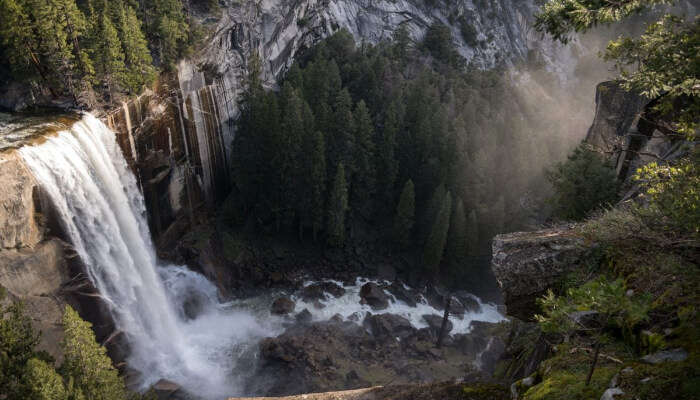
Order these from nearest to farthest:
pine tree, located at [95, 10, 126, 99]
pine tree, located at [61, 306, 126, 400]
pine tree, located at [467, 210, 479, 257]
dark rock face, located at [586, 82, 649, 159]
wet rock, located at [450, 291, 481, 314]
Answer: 1. pine tree, located at [61, 306, 126, 400]
2. dark rock face, located at [586, 82, 649, 159]
3. pine tree, located at [95, 10, 126, 99]
4. wet rock, located at [450, 291, 481, 314]
5. pine tree, located at [467, 210, 479, 257]

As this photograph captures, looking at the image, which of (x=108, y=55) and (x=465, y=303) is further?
(x=465, y=303)

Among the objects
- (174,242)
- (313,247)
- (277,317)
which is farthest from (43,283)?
(313,247)

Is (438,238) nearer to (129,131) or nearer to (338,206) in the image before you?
(338,206)

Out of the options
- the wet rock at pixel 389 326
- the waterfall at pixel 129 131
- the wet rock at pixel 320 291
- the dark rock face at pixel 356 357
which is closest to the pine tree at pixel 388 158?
the wet rock at pixel 320 291

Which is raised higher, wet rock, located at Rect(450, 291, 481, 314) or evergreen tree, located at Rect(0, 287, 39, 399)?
evergreen tree, located at Rect(0, 287, 39, 399)

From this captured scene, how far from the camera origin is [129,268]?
24.2 m

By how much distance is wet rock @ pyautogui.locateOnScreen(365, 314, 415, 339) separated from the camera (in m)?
30.2

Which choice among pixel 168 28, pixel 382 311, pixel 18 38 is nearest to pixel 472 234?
pixel 382 311

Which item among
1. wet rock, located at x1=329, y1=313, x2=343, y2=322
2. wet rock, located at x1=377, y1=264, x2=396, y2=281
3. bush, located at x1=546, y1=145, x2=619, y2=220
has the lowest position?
wet rock, located at x1=329, y1=313, x2=343, y2=322

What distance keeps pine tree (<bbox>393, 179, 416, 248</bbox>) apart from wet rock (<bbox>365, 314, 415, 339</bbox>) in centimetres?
780

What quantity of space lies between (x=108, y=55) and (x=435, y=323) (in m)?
28.4

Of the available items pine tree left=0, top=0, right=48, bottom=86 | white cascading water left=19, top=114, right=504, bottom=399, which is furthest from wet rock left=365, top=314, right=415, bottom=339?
pine tree left=0, top=0, right=48, bottom=86

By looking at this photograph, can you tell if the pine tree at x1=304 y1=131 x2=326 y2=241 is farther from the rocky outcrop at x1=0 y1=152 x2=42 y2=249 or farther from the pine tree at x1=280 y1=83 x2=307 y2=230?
the rocky outcrop at x1=0 y1=152 x2=42 y2=249

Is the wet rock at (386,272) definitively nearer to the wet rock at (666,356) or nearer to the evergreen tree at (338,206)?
the evergreen tree at (338,206)
